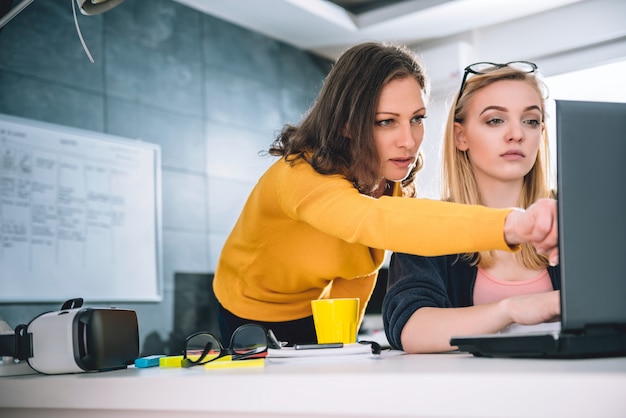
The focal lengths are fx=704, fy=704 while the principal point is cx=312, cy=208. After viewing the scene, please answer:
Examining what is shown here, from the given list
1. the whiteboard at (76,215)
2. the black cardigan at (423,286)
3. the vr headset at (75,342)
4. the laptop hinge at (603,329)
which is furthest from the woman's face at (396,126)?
the whiteboard at (76,215)

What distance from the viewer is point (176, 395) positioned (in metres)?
0.87

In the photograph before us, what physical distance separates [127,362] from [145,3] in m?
2.68

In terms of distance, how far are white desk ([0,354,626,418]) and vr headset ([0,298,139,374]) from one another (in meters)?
0.05

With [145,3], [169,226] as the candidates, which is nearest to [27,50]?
[145,3]

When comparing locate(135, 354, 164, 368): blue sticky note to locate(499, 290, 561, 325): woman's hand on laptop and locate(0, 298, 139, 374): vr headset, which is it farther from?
locate(499, 290, 561, 325): woman's hand on laptop

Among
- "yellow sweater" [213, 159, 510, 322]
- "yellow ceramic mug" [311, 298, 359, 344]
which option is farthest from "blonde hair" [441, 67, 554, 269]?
"yellow ceramic mug" [311, 298, 359, 344]

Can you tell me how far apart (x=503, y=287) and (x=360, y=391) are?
2.38 ft

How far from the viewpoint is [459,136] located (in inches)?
63.9

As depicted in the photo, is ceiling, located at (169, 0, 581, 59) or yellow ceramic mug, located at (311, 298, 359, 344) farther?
ceiling, located at (169, 0, 581, 59)

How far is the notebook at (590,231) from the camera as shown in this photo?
0.77m

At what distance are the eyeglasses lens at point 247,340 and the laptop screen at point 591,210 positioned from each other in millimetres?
518

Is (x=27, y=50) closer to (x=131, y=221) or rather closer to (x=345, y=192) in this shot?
(x=131, y=221)

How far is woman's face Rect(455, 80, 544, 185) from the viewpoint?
5.02 feet

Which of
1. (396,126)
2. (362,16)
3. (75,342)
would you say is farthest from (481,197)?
(362,16)
